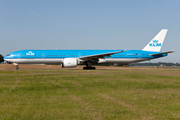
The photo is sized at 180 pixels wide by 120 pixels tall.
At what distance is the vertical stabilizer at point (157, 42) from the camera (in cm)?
4094

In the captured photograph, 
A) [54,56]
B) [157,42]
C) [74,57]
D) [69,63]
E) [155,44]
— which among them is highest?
[157,42]

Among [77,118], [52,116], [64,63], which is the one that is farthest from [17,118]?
[64,63]

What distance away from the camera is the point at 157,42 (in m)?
41.2

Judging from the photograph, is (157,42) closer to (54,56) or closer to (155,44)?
(155,44)

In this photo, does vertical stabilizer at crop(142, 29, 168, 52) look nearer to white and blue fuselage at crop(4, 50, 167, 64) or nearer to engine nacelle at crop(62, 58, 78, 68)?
white and blue fuselage at crop(4, 50, 167, 64)

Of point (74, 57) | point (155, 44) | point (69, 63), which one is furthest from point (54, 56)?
point (155, 44)

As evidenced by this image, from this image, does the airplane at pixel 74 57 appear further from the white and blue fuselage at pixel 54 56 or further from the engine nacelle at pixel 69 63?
the engine nacelle at pixel 69 63

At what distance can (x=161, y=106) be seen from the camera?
23.1 ft

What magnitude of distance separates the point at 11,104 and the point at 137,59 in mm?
34154

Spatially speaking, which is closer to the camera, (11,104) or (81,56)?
(11,104)

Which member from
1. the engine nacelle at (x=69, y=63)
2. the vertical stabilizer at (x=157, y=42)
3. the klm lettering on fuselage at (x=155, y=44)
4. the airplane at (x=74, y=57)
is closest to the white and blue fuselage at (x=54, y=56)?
the airplane at (x=74, y=57)

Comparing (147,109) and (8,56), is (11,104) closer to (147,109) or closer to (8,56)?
(147,109)

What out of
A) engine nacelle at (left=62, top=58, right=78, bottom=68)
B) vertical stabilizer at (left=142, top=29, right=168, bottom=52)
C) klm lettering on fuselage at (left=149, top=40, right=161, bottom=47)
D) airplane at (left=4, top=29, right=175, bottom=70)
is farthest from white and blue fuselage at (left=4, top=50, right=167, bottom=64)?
klm lettering on fuselage at (left=149, top=40, right=161, bottom=47)

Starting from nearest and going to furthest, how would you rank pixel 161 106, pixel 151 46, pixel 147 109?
pixel 147 109
pixel 161 106
pixel 151 46
